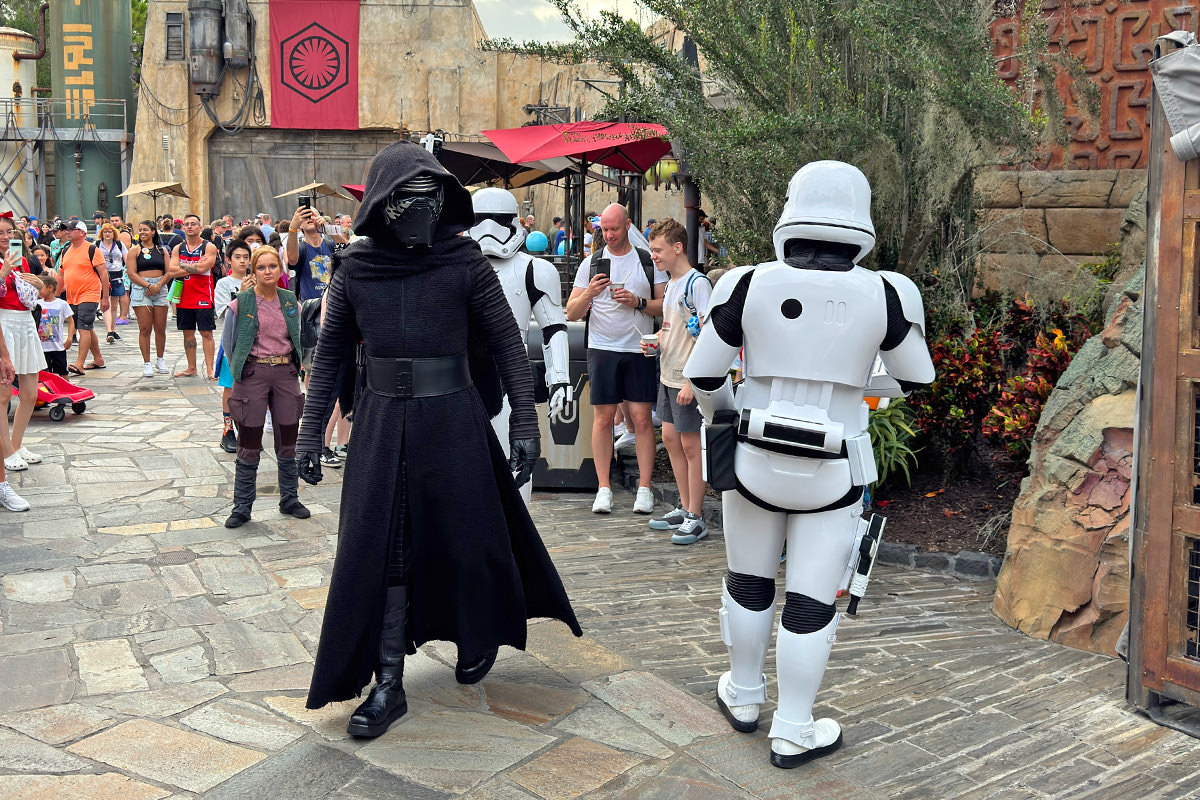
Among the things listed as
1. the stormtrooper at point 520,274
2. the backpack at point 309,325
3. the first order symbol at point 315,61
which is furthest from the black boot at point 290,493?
the first order symbol at point 315,61

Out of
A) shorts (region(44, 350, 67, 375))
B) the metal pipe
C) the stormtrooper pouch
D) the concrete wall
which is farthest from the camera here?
the metal pipe

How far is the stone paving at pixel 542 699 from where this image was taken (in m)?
3.53

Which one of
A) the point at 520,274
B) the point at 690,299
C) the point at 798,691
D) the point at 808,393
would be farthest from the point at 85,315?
the point at 798,691

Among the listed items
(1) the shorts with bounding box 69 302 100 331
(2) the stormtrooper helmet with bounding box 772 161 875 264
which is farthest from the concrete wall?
(2) the stormtrooper helmet with bounding box 772 161 875 264

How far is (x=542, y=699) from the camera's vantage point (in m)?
4.18

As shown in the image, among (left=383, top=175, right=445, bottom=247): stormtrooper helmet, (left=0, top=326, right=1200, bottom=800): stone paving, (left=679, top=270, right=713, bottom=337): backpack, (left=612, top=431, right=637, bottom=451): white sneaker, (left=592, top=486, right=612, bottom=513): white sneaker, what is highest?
(left=383, top=175, right=445, bottom=247): stormtrooper helmet

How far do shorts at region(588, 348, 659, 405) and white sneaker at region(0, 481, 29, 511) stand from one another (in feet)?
11.8

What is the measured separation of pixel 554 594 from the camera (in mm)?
4211

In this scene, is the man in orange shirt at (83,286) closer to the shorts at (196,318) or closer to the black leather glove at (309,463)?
the shorts at (196,318)

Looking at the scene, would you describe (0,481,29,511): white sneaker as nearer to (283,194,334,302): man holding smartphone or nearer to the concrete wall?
(283,194,334,302): man holding smartphone

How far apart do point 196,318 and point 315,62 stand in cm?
1811

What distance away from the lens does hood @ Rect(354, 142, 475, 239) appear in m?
3.76

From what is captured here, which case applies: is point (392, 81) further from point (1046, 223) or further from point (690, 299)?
point (690, 299)

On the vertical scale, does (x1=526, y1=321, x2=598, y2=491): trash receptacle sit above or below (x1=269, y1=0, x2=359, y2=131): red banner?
below
